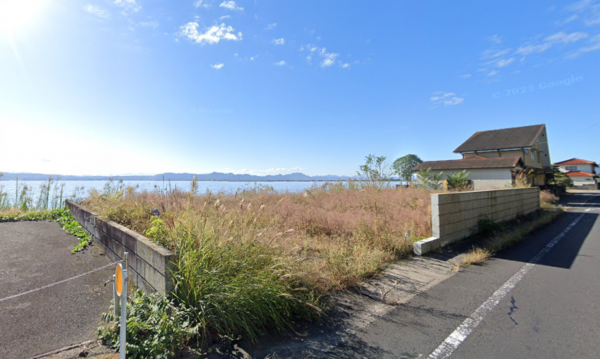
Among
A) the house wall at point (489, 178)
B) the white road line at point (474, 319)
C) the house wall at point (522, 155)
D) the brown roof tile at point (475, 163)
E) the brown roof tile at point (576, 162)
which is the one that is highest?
the brown roof tile at point (576, 162)

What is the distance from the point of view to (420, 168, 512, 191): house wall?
19.8 m

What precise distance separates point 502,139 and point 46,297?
113 feet

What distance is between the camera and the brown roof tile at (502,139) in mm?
25016

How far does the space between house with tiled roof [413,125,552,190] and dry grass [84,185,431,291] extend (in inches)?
551

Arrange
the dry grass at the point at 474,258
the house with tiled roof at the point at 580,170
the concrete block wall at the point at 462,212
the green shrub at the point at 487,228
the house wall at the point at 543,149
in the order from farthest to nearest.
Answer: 1. the house with tiled roof at the point at 580,170
2. the house wall at the point at 543,149
3. the green shrub at the point at 487,228
4. the concrete block wall at the point at 462,212
5. the dry grass at the point at 474,258

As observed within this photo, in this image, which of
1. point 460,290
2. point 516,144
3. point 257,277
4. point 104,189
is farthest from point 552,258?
point 516,144

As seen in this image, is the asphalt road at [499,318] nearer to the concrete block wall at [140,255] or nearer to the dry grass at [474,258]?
the dry grass at [474,258]

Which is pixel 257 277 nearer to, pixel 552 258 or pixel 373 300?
pixel 373 300

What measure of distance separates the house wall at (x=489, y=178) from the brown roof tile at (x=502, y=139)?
646cm

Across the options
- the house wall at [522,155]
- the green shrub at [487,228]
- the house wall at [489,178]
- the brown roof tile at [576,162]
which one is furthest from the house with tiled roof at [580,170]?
the green shrub at [487,228]

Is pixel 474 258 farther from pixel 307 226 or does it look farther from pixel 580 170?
pixel 580 170

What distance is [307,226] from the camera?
6.79 m

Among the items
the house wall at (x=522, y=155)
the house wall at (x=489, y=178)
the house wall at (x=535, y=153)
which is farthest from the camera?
the house wall at (x=535, y=153)

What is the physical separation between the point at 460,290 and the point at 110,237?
6.08 m
